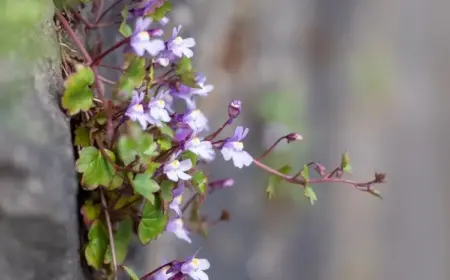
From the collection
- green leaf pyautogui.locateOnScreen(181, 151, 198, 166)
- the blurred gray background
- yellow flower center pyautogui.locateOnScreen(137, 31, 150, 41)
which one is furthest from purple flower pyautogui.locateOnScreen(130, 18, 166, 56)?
the blurred gray background

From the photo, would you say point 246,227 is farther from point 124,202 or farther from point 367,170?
point 124,202

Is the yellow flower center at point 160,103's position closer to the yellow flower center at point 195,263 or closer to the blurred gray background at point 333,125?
the yellow flower center at point 195,263

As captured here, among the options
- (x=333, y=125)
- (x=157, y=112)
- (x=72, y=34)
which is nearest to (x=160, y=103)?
(x=157, y=112)

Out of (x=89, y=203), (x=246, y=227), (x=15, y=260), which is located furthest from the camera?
(x=246, y=227)

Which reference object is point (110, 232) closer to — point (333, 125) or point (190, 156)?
point (190, 156)

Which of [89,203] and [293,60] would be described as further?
[293,60]

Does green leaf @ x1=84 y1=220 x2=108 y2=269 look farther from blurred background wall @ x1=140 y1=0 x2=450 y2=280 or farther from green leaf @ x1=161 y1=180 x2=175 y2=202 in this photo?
blurred background wall @ x1=140 y1=0 x2=450 y2=280

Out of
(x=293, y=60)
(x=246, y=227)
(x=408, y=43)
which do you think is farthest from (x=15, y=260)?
(x=408, y=43)
